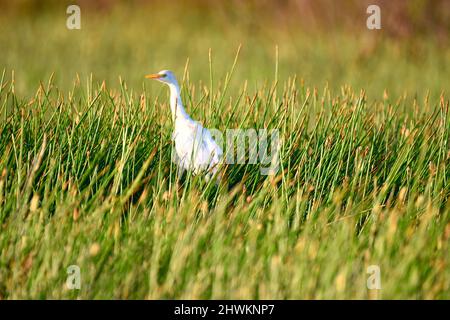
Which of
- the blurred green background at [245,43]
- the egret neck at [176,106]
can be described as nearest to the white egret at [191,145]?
the egret neck at [176,106]

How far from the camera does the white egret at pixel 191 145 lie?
11.9 ft

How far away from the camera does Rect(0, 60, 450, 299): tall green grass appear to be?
2889 millimetres

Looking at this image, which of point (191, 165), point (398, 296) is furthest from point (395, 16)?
point (398, 296)

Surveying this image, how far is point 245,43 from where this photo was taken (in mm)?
10945

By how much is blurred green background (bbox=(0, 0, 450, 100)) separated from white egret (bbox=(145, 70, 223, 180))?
417cm

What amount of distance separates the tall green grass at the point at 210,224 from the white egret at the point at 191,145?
0.27 ft

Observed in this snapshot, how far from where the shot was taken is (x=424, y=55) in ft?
33.9

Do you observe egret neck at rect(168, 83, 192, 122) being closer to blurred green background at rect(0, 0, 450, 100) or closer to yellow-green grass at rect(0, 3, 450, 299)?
yellow-green grass at rect(0, 3, 450, 299)

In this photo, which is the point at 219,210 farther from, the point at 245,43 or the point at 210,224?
the point at 245,43

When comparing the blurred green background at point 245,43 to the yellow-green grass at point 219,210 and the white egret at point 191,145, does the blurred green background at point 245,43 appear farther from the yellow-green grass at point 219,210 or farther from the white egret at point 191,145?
the white egret at point 191,145

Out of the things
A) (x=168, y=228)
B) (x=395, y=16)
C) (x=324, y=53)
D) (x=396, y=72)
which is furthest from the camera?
(x=395, y=16)

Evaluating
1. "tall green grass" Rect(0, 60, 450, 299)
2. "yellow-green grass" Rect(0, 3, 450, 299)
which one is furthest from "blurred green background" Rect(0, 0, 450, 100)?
"tall green grass" Rect(0, 60, 450, 299)

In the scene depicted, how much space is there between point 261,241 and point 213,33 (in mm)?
8988

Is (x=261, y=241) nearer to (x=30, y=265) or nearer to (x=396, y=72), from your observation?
(x=30, y=265)
